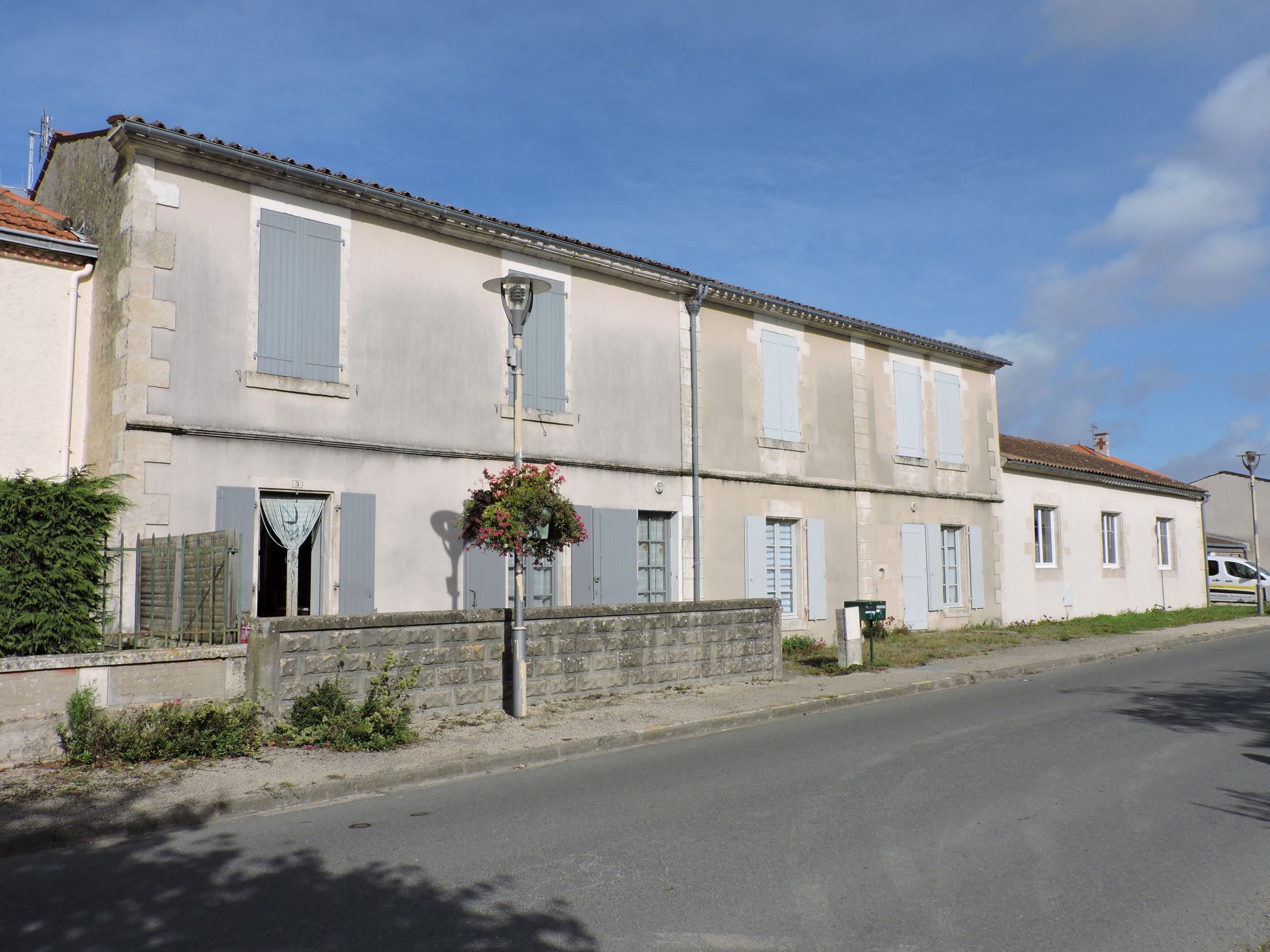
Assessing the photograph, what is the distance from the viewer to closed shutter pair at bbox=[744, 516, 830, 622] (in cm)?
1600

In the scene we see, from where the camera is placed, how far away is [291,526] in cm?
1117

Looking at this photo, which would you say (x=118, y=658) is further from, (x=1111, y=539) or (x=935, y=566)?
(x=1111, y=539)

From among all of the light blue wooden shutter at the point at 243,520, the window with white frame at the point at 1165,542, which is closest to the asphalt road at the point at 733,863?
the light blue wooden shutter at the point at 243,520

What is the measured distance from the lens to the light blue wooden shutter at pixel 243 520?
10.5 m

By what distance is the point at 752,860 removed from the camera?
16.6ft

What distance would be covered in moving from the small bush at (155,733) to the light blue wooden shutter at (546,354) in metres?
6.59

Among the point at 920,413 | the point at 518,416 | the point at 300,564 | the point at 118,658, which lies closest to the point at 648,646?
the point at 518,416

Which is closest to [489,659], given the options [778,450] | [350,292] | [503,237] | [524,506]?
[524,506]

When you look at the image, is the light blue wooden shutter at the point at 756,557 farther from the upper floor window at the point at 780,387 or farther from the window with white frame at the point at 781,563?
the upper floor window at the point at 780,387

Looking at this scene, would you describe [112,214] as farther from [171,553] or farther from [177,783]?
[177,783]

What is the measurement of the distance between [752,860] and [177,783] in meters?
4.21

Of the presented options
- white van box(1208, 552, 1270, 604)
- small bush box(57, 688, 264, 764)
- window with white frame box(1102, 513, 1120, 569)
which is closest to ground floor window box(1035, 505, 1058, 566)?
window with white frame box(1102, 513, 1120, 569)

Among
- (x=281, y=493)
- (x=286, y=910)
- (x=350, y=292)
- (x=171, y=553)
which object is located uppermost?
(x=350, y=292)

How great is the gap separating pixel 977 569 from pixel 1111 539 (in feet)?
22.8
